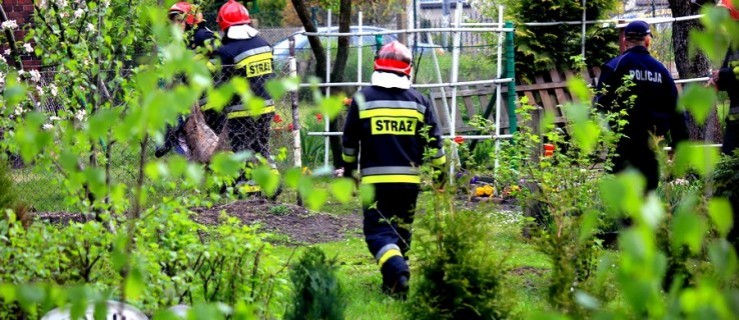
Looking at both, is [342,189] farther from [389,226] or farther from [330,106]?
[389,226]

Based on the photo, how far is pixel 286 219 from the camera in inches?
Result: 429

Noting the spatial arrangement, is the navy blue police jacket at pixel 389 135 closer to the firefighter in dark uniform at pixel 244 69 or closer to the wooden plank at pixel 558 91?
the firefighter in dark uniform at pixel 244 69

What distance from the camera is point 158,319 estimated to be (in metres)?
3.04

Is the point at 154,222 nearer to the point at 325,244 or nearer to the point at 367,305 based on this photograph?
the point at 367,305

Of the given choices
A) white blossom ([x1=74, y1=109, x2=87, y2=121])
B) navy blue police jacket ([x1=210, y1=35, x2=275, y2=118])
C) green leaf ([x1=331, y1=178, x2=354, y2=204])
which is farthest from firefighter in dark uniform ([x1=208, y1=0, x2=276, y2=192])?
green leaf ([x1=331, y1=178, x2=354, y2=204])

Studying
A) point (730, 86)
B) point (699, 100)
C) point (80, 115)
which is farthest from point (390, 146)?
point (699, 100)

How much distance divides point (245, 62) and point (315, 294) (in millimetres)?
6533

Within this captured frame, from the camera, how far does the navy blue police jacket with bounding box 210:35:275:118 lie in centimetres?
1146

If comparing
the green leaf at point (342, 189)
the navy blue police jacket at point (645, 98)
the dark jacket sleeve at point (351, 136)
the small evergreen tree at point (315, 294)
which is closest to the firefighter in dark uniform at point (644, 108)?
the navy blue police jacket at point (645, 98)

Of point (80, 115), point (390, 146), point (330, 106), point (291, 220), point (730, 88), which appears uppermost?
point (330, 106)

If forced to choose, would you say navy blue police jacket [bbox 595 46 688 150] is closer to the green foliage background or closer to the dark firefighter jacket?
the dark firefighter jacket

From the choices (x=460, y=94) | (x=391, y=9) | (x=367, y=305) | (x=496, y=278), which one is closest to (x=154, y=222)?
(x=496, y=278)

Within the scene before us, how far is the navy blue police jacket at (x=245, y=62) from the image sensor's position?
1146cm

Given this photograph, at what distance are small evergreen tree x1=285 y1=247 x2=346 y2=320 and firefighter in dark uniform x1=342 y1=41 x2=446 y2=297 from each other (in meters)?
2.04
